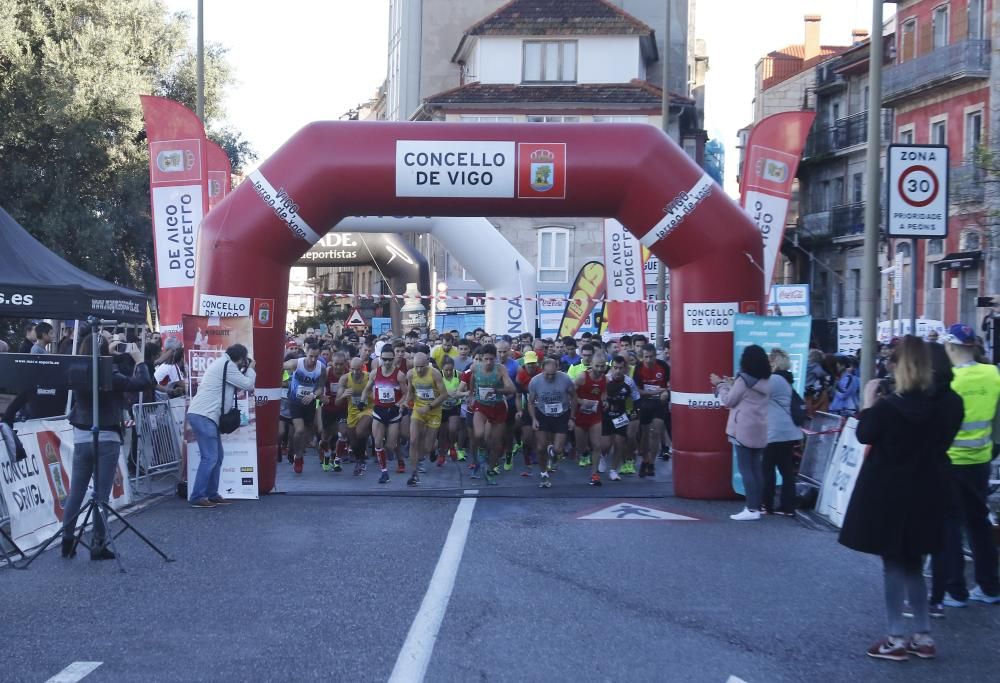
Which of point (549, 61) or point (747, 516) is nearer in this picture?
point (747, 516)

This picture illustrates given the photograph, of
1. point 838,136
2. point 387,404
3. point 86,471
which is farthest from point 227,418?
point 838,136

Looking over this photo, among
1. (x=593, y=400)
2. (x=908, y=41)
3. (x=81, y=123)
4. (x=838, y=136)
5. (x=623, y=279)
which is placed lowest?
(x=593, y=400)

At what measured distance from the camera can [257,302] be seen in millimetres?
15195

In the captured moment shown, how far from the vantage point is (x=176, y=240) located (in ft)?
58.8

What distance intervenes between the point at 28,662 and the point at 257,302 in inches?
325

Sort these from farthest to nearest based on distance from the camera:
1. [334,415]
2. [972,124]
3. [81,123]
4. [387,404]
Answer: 1. [972,124]
2. [81,123]
3. [334,415]
4. [387,404]

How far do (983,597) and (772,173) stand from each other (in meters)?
9.31

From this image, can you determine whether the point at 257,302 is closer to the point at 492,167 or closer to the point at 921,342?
the point at 492,167

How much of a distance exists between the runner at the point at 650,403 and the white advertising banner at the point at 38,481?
790 cm

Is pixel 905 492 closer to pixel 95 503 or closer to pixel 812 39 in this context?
pixel 95 503

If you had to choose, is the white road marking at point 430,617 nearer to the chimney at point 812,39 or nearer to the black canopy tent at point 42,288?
the black canopy tent at point 42,288

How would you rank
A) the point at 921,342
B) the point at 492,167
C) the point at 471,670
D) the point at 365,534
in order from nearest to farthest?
the point at 471,670, the point at 921,342, the point at 365,534, the point at 492,167

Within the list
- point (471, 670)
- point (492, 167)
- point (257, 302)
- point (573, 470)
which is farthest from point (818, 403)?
point (471, 670)

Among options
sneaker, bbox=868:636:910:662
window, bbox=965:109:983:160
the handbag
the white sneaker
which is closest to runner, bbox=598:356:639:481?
the white sneaker
